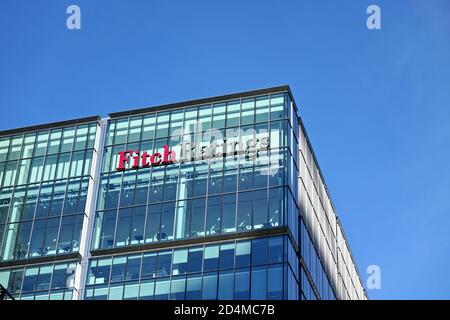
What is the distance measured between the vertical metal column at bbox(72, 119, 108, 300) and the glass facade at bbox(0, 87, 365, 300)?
0.10m

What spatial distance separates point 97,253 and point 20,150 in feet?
42.1

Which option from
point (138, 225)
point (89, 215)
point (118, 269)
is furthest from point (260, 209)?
point (89, 215)

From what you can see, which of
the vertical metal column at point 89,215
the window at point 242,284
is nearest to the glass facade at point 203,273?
the window at point 242,284

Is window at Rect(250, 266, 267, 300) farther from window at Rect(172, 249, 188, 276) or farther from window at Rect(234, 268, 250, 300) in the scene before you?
window at Rect(172, 249, 188, 276)

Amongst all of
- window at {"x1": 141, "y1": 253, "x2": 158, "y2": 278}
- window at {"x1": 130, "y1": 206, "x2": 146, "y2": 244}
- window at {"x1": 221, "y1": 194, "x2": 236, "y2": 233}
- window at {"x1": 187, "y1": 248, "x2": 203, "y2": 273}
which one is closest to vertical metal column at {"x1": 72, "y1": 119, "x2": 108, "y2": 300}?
window at {"x1": 130, "y1": 206, "x2": 146, "y2": 244}

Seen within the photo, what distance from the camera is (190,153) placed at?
71125mm

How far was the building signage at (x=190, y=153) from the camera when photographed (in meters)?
69.5

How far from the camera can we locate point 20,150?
77500mm

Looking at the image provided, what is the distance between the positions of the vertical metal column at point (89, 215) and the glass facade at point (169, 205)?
103 millimetres

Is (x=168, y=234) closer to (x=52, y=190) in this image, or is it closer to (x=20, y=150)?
(x=52, y=190)

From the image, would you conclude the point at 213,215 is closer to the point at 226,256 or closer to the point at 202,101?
the point at 226,256

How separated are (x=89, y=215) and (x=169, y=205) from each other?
6.97 meters
